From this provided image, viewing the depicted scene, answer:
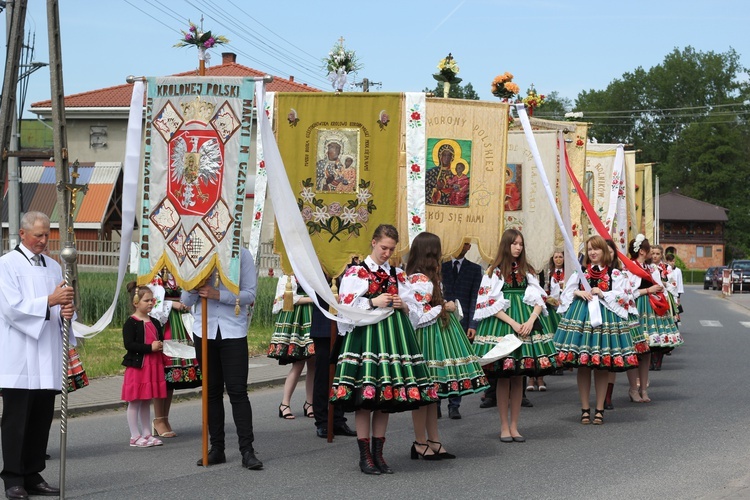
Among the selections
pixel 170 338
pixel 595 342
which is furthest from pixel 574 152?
pixel 170 338

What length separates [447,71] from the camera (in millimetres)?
11391

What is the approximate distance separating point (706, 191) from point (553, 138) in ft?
314

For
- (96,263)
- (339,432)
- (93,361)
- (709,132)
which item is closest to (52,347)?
(339,432)

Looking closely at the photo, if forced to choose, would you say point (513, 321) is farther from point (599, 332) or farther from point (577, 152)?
point (577, 152)

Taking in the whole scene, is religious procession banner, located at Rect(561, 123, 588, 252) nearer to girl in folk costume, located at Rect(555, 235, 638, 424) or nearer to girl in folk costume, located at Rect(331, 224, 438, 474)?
girl in folk costume, located at Rect(555, 235, 638, 424)

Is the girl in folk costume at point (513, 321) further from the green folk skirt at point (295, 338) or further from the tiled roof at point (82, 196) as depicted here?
the tiled roof at point (82, 196)

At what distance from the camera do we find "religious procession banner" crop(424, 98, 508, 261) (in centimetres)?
1085

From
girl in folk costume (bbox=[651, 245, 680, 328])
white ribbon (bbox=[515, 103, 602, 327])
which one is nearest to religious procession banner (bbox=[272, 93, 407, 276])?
white ribbon (bbox=[515, 103, 602, 327])

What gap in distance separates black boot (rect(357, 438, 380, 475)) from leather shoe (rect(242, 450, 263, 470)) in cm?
79

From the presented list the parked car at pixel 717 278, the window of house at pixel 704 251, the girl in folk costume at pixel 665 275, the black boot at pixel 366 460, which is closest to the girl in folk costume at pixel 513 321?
the black boot at pixel 366 460

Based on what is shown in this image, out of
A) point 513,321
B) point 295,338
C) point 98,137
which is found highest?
point 98,137

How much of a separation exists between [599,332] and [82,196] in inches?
1475

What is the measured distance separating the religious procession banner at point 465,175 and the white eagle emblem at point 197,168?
2.72m

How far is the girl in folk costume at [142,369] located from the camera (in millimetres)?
9531
